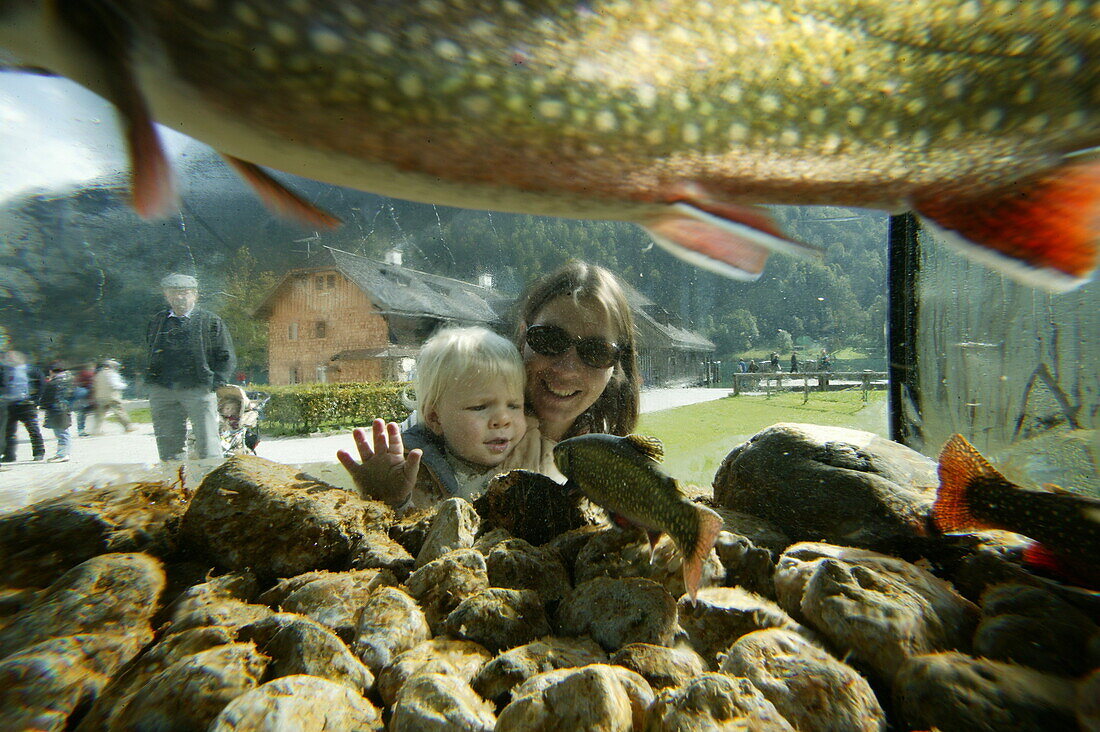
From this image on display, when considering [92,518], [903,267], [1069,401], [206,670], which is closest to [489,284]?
[92,518]

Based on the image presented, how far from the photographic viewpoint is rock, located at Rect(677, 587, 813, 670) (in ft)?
3.35

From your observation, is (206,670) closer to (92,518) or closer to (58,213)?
(92,518)

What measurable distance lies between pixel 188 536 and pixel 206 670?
2.45ft

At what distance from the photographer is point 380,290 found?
210 centimetres

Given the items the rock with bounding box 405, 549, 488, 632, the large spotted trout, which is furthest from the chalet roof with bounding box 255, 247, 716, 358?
the rock with bounding box 405, 549, 488, 632

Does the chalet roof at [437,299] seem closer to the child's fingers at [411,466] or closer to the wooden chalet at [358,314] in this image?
the wooden chalet at [358,314]

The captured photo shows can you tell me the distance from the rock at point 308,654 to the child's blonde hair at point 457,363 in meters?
1.52

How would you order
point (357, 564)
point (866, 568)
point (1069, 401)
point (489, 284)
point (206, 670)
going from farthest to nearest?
point (489, 284) < point (1069, 401) < point (357, 564) < point (866, 568) < point (206, 670)

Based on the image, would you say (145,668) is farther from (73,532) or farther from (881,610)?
(881,610)

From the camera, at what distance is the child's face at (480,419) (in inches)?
93.2

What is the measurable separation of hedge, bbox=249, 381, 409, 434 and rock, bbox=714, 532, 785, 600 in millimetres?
1657

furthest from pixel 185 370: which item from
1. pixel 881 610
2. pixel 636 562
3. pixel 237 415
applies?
pixel 881 610

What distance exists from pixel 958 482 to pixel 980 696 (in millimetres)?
876

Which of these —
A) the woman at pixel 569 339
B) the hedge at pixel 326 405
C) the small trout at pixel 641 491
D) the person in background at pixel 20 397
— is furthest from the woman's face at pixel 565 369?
the person in background at pixel 20 397
